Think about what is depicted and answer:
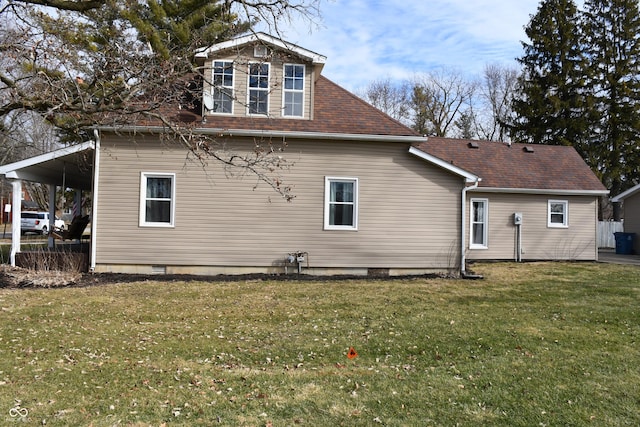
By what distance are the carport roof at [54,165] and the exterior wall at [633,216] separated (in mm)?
22407

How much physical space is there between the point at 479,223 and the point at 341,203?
7050 millimetres

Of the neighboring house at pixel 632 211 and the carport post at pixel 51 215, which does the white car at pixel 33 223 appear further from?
the neighboring house at pixel 632 211

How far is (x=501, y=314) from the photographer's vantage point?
8359mm

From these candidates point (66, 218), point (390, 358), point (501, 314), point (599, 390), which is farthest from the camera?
point (66, 218)

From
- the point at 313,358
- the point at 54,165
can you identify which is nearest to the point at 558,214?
the point at 313,358

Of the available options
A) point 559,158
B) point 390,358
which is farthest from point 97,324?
point 559,158

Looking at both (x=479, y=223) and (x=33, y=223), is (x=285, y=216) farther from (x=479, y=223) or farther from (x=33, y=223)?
(x=33, y=223)

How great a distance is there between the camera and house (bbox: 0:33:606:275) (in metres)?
12.0

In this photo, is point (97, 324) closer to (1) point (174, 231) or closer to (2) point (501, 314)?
(1) point (174, 231)

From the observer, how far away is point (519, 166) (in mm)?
18969

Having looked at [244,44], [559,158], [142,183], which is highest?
[244,44]

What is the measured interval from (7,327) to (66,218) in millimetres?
43018

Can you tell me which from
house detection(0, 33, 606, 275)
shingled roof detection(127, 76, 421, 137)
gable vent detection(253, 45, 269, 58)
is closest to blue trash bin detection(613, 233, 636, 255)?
house detection(0, 33, 606, 275)

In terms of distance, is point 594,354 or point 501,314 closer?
point 594,354
